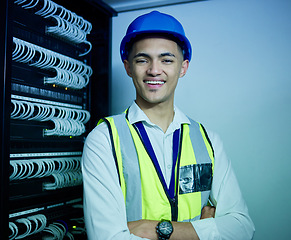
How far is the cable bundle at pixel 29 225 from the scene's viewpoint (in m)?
1.92

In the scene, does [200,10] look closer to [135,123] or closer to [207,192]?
[135,123]

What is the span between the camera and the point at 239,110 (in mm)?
2510

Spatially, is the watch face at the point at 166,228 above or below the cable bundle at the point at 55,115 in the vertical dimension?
below

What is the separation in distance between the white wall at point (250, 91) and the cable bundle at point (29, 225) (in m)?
1.43

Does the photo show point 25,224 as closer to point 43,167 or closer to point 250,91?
point 43,167

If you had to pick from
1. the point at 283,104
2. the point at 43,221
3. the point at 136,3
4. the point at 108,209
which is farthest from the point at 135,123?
the point at 136,3

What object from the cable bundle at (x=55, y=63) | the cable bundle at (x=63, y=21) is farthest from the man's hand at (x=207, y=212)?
the cable bundle at (x=63, y=21)

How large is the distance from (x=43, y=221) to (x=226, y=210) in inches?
48.1

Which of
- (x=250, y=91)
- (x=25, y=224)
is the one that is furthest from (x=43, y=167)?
(x=250, y=91)

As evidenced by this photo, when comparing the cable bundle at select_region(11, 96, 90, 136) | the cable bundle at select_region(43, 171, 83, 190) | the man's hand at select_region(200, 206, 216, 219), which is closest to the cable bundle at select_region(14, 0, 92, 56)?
the cable bundle at select_region(11, 96, 90, 136)

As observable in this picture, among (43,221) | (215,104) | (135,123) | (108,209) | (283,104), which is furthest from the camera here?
(215,104)

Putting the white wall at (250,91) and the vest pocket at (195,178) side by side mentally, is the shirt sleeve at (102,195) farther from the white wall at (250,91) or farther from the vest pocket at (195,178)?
the white wall at (250,91)

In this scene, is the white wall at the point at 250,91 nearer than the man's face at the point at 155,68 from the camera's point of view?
No

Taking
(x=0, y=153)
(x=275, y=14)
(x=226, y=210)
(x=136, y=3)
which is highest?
(x=136, y=3)
